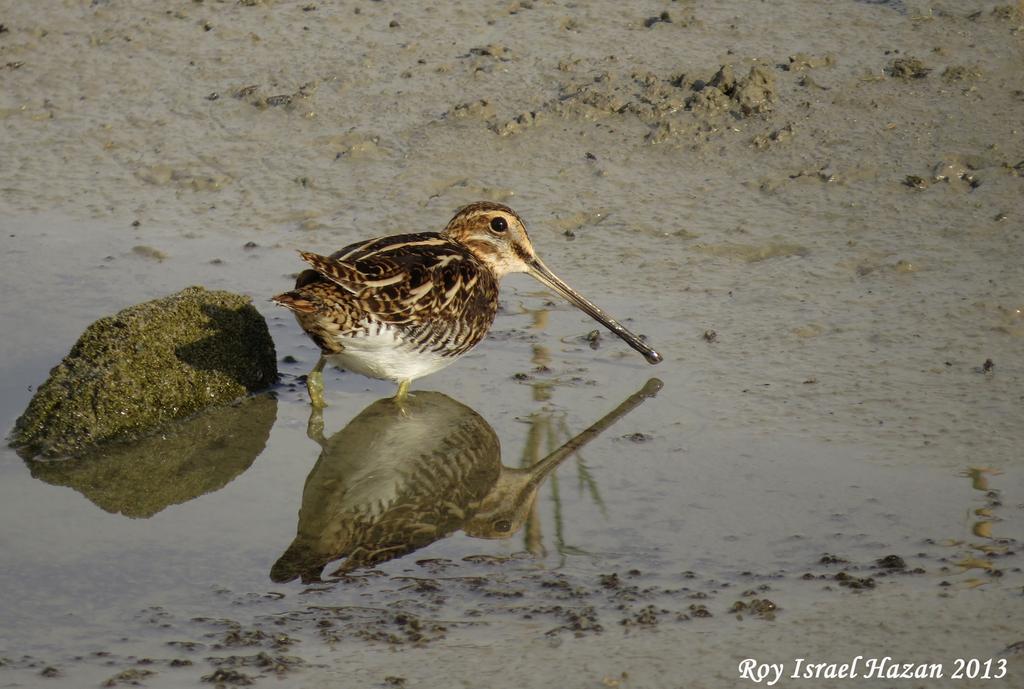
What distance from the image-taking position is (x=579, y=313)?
6.99 m

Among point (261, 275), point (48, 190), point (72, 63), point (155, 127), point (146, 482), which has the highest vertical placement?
point (72, 63)

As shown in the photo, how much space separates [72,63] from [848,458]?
6.27 metres

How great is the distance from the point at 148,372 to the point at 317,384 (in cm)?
71

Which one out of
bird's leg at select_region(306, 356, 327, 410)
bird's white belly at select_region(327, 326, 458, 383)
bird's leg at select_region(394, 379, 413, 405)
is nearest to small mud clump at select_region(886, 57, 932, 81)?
bird's white belly at select_region(327, 326, 458, 383)

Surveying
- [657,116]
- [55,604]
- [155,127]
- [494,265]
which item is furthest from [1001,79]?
[55,604]

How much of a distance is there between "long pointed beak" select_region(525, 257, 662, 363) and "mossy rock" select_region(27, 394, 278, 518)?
1502 millimetres

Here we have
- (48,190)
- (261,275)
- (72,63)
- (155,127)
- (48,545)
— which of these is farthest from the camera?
(72,63)

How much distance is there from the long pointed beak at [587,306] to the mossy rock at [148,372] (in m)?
1.31

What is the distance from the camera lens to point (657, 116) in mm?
8453

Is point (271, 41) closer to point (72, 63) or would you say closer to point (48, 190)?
point (72, 63)

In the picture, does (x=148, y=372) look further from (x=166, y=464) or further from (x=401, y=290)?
(x=401, y=290)

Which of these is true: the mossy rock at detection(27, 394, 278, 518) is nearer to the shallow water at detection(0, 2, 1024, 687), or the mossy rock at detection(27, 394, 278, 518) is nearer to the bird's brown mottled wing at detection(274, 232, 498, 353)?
the shallow water at detection(0, 2, 1024, 687)

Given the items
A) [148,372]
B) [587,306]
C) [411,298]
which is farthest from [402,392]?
[148,372]

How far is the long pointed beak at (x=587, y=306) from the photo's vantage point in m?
6.32
